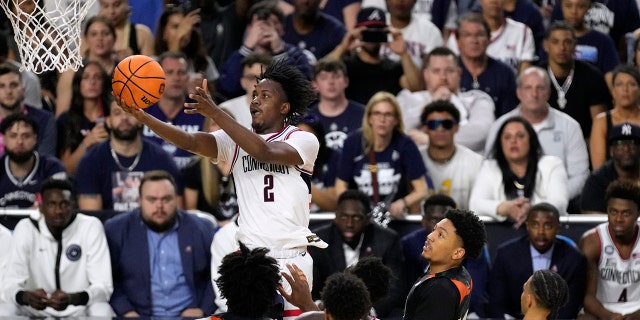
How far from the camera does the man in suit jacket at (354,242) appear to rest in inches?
361

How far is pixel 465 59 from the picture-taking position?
11.6 m

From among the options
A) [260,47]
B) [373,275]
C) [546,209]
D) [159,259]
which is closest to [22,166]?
[159,259]

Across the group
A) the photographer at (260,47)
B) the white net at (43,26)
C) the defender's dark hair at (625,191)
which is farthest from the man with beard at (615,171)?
the white net at (43,26)

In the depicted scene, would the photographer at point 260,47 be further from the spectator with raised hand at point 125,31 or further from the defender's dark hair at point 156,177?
the defender's dark hair at point 156,177

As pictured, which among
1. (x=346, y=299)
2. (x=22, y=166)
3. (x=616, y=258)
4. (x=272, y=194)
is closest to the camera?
(x=346, y=299)

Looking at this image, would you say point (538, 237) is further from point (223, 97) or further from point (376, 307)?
point (223, 97)

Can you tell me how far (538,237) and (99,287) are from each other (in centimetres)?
340

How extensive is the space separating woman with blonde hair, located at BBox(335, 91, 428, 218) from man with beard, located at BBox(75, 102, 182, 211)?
58.2 inches

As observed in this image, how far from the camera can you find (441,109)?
34.0 feet

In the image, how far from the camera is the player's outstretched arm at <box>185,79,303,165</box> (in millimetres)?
5918

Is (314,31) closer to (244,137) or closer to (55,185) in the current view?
(55,185)

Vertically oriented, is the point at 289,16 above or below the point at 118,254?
above

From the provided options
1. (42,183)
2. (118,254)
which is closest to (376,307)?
(118,254)

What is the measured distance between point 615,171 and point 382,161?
196 centimetres
